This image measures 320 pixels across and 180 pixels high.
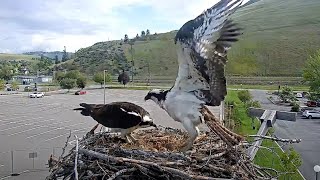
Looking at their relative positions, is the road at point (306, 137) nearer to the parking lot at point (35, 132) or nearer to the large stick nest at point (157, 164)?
the parking lot at point (35, 132)

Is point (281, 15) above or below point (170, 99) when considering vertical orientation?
above

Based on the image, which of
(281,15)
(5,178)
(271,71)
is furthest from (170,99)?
(281,15)

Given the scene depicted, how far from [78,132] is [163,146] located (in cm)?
1620

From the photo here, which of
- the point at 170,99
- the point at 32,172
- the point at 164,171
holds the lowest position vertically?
the point at 32,172

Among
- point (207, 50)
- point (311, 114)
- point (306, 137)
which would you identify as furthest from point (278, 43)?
point (207, 50)

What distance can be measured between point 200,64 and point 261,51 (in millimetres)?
67029

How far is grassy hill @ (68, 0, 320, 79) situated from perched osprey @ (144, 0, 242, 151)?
39.4 m

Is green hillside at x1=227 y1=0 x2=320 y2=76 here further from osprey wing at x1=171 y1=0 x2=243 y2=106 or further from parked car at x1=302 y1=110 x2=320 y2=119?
osprey wing at x1=171 y1=0 x2=243 y2=106

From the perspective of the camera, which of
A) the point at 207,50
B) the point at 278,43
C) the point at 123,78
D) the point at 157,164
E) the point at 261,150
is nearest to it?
the point at 157,164

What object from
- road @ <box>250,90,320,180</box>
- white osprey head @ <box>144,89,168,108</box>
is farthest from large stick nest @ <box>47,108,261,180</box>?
road @ <box>250,90,320,180</box>

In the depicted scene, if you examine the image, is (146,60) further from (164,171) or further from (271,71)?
(164,171)

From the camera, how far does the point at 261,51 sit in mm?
70000

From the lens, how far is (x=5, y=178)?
47.1 feet

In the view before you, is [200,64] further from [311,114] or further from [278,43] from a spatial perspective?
[278,43]
